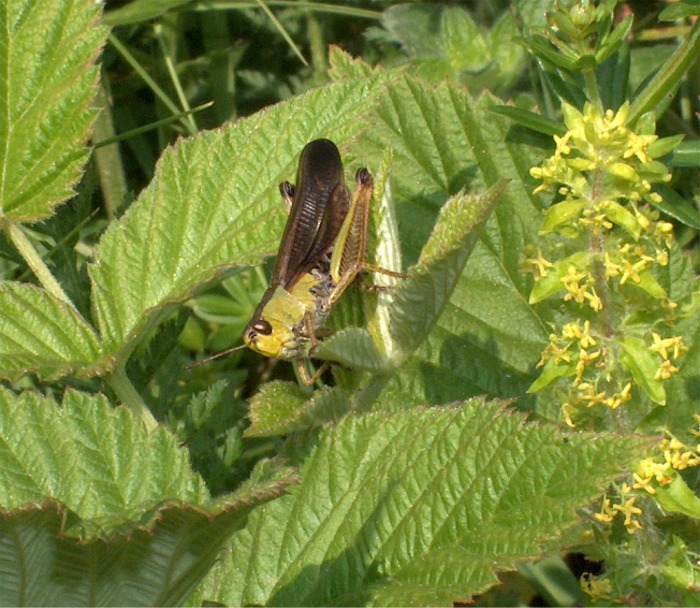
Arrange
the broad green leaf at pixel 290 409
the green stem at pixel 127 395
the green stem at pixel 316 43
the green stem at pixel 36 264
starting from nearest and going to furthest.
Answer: the broad green leaf at pixel 290 409 < the green stem at pixel 127 395 < the green stem at pixel 36 264 < the green stem at pixel 316 43

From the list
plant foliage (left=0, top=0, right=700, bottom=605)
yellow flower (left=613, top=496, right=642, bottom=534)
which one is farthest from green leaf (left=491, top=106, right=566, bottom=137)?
yellow flower (left=613, top=496, right=642, bottom=534)

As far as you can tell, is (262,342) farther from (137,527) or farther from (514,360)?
(137,527)

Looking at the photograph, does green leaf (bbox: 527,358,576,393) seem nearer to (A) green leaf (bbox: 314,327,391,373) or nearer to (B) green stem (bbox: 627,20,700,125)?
(A) green leaf (bbox: 314,327,391,373)

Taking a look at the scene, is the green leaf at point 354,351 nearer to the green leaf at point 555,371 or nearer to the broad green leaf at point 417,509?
the broad green leaf at point 417,509

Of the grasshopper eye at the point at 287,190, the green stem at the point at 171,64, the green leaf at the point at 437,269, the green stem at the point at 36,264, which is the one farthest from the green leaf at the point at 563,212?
the green stem at the point at 171,64

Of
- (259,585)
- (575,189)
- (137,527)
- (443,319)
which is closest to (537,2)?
(443,319)

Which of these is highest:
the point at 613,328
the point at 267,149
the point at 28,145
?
the point at 28,145

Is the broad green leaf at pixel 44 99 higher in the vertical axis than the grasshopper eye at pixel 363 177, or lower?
higher
